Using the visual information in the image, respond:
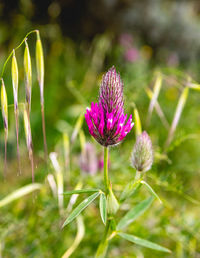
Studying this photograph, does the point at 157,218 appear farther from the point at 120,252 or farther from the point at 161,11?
the point at 161,11

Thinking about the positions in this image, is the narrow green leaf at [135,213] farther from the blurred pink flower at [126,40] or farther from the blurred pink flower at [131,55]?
the blurred pink flower at [126,40]

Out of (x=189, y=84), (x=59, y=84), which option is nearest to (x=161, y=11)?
(x=59, y=84)

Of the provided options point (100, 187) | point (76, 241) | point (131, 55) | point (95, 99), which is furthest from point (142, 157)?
point (131, 55)

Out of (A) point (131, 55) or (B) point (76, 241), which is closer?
(B) point (76, 241)

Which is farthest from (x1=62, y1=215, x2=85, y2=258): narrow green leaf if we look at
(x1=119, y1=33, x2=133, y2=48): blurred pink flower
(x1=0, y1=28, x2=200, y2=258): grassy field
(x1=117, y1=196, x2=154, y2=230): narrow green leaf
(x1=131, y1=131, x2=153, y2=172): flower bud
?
(x1=119, y1=33, x2=133, y2=48): blurred pink flower

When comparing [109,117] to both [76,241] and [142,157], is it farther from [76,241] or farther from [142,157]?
[76,241]

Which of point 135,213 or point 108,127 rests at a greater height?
point 108,127
